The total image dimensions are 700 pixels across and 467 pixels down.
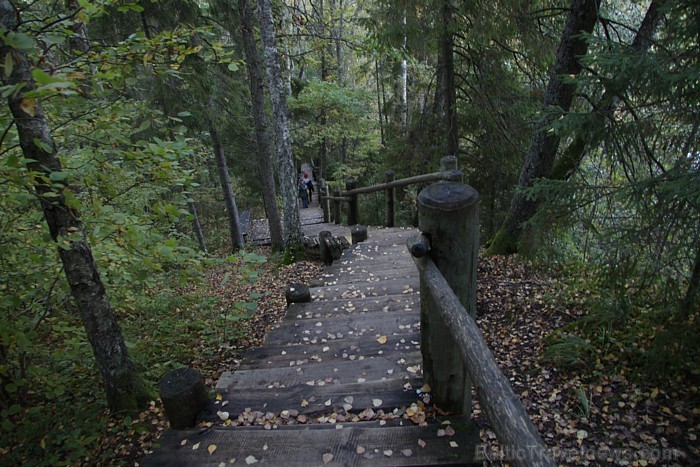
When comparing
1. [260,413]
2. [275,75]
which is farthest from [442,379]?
[275,75]

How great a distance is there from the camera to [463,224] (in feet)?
7.17

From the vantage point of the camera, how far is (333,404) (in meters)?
2.70

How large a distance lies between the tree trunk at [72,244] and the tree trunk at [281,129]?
17.7 feet

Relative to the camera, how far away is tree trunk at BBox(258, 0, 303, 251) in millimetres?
7246

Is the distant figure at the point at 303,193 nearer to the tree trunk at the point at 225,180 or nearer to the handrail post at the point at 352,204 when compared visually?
the tree trunk at the point at 225,180

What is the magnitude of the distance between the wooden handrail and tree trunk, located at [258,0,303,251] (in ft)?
21.3

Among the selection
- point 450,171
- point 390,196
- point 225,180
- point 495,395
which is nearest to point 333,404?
point 495,395

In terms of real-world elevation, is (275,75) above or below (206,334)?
above

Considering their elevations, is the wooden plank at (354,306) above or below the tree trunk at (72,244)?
below

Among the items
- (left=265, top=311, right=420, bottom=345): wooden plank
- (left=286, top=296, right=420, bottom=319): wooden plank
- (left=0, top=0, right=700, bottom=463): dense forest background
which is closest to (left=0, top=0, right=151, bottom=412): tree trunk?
(left=0, top=0, right=700, bottom=463): dense forest background

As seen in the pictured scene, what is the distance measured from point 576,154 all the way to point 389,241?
3.48 meters

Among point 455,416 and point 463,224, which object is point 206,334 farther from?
point 463,224

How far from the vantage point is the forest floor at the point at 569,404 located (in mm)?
2309

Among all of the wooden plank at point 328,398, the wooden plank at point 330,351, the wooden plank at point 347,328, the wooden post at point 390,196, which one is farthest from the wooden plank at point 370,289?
the wooden post at point 390,196
